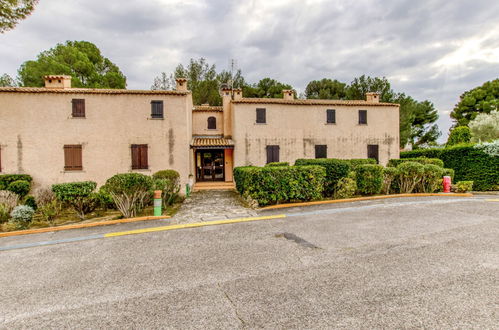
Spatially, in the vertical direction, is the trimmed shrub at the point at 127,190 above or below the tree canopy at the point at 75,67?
below

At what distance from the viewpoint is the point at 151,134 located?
45.9 ft

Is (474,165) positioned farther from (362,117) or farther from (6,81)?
(6,81)

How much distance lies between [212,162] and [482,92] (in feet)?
146

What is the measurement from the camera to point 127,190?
25.0 feet

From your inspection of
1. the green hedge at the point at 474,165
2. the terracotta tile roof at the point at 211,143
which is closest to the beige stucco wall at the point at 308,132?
the terracotta tile roof at the point at 211,143

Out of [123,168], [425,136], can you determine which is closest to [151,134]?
[123,168]

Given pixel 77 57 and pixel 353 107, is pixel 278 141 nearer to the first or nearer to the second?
pixel 353 107

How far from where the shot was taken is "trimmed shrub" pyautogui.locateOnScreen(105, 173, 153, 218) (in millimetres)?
7414

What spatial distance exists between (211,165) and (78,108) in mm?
9126

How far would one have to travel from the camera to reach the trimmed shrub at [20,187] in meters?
11.2

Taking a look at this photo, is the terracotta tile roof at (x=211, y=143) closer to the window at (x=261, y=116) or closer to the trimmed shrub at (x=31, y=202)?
the window at (x=261, y=116)

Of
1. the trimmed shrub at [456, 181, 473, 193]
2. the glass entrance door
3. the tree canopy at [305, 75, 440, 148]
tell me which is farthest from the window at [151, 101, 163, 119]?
the tree canopy at [305, 75, 440, 148]

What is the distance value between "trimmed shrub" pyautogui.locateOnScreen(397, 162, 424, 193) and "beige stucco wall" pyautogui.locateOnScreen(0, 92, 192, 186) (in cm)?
1193

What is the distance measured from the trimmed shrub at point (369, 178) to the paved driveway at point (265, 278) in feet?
12.4
